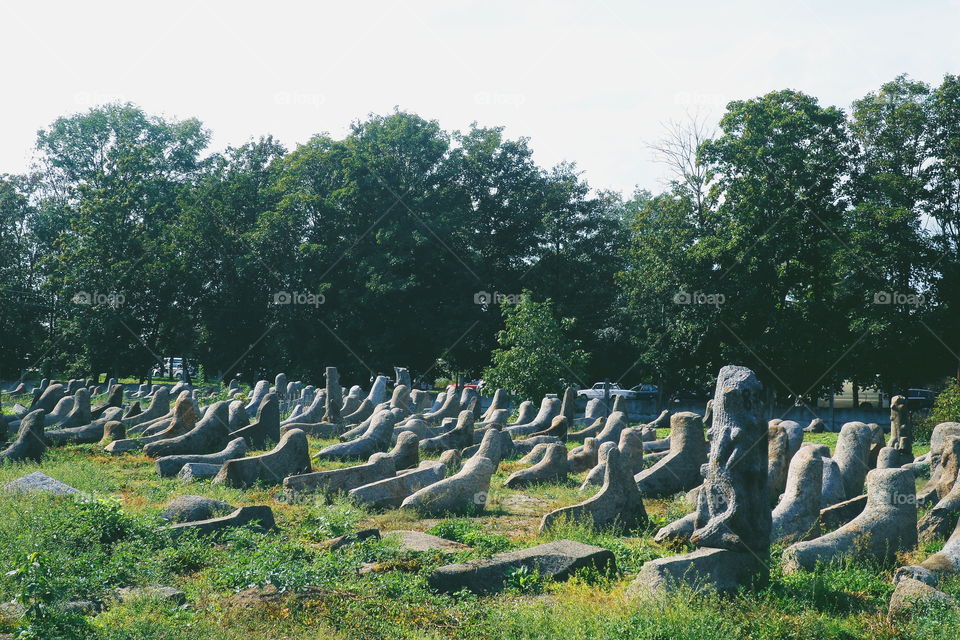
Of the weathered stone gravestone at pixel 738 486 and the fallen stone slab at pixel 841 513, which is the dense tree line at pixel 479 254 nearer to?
the fallen stone slab at pixel 841 513

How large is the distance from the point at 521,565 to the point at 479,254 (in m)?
30.6

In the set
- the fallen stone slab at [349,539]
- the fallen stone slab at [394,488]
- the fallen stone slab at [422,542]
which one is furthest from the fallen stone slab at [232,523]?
the fallen stone slab at [394,488]

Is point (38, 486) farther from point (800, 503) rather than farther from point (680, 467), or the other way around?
point (800, 503)

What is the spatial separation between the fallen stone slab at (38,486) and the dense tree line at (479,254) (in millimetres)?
18690

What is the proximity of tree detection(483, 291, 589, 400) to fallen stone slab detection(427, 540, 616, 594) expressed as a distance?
67.2 ft

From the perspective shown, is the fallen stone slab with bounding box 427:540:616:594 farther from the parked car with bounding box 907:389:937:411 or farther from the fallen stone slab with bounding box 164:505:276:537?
the parked car with bounding box 907:389:937:411

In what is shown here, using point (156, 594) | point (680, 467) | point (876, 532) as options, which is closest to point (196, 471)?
point (156, 594)

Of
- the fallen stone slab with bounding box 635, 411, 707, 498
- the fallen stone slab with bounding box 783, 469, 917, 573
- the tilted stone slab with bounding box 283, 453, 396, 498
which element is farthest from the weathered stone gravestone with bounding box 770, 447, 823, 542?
the tilted stone slab with bounding box 283, 453, 396, 498

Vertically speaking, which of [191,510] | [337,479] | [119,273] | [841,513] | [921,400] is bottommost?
[921,400]

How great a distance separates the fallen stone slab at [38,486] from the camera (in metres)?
12.1

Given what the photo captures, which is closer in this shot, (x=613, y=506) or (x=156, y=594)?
(x=156, y=594)

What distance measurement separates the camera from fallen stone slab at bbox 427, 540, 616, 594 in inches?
322

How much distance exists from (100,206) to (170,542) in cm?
3394

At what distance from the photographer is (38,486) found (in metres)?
12.3
